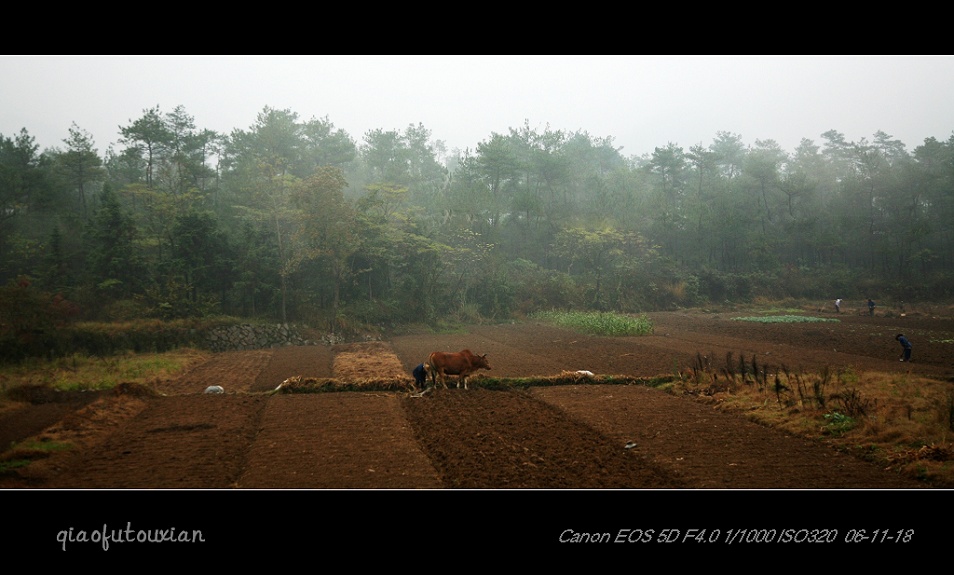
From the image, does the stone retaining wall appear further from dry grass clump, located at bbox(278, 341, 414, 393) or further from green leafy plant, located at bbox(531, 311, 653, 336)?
green leafy plant, located at bbox(531, 311, 653, 336)

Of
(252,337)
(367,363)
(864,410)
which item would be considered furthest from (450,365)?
(252,337)

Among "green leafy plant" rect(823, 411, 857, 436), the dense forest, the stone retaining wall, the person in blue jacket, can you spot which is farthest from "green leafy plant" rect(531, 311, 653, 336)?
"green leafy plant" rect(823, 411, 857, 436)

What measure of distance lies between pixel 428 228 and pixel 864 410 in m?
25.3

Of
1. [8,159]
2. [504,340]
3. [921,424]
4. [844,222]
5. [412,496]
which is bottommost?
[504,340]

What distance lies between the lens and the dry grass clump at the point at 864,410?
5793 millimetres

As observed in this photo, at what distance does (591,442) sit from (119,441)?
21.4 ft

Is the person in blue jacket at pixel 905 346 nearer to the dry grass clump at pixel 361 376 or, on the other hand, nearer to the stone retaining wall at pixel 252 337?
the dry grass clump at pixel 361 376

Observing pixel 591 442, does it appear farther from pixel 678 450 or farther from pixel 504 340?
pixel 504 340

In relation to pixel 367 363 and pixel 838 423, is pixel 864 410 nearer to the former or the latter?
pixel 838 423

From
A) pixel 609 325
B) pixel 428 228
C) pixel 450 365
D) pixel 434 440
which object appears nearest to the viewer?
pixel 434 440

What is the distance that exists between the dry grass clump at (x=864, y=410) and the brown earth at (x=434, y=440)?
328 millimetres

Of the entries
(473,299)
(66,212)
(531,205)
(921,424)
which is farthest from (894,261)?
(66,212)

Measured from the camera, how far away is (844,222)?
38.5m

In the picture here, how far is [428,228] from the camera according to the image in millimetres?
30609
